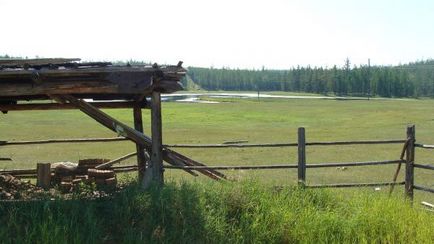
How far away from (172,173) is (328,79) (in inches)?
4481

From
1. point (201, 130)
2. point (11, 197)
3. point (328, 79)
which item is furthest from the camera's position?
point (328, 79)

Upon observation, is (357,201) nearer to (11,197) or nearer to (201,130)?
(11,197)

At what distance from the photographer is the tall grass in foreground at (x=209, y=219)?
707 centimetres

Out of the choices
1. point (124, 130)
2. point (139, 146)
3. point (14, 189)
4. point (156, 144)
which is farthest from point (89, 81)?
point (14, 189)

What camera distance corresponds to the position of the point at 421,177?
16.0 metres

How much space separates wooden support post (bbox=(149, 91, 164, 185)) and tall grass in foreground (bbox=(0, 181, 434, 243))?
1.95 feet

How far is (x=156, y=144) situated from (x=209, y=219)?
6.26 ft

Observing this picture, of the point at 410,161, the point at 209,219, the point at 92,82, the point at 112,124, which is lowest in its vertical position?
the point at 209,219

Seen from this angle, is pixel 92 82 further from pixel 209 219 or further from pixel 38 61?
pixel 209 219

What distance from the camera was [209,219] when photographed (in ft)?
24.8

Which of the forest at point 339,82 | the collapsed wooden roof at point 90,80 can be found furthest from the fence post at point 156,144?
the forest at point 339,82

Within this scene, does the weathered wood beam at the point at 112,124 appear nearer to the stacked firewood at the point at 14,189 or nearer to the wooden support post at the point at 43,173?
the stacked firewood at the point at 14,189

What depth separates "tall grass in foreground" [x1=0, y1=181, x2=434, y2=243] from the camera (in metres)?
7.07

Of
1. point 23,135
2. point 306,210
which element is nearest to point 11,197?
point 306,210
